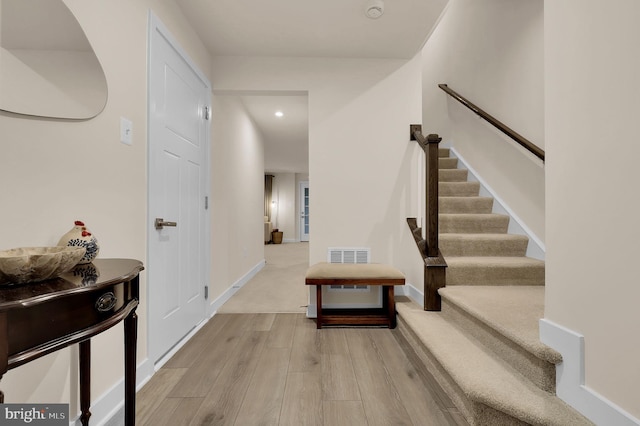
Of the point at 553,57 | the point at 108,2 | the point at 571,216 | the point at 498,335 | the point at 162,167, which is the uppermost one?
the point at 108,2

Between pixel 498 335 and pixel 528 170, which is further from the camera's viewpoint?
pixel 528 170

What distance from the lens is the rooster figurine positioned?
103 centimetres

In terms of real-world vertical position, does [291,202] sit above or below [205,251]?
above

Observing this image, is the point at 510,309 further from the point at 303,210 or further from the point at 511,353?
the point at 303,210

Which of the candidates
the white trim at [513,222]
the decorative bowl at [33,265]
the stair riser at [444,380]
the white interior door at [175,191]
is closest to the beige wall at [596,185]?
the stair riser at [444,380]

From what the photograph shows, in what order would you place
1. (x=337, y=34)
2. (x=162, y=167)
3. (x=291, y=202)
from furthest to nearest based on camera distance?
(x=291, y=202)
(x=337, y=34)
(x=162, y=167)

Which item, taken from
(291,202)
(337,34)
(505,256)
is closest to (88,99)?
(337,34)

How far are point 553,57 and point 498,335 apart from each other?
135cm

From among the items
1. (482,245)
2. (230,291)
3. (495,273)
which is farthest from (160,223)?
(482,245)

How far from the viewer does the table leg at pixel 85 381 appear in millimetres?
1118

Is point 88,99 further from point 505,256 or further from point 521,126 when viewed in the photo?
point 521,126

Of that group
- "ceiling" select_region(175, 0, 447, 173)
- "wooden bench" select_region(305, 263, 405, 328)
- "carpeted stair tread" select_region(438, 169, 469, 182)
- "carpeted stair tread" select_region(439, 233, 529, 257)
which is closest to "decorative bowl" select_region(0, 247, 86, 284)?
"wooden bench" select_region(305, 263, 405, 328)

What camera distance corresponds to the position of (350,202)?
2674mm

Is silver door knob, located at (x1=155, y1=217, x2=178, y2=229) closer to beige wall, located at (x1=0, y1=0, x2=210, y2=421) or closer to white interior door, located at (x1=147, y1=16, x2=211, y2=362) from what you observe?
white interior door, located at (x1=147, y1=16, x2=211, y2=362)
